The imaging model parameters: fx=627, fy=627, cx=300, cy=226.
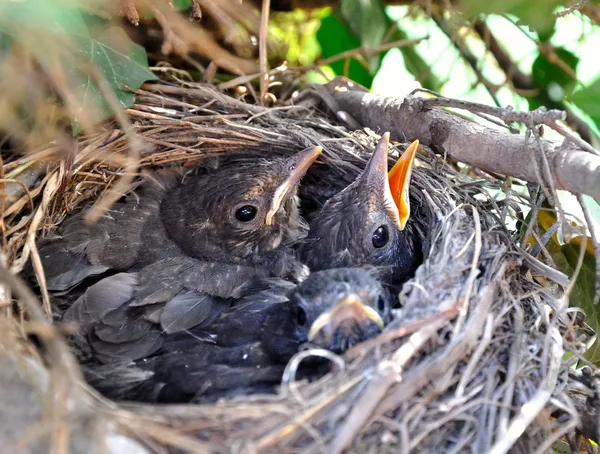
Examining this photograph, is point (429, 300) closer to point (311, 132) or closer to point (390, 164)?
point (390, 164)

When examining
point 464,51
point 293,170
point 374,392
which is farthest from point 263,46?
point 374,392

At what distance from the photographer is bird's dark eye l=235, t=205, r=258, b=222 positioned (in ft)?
6.77

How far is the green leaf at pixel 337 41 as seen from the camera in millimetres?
2318

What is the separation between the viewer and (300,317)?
1583mm

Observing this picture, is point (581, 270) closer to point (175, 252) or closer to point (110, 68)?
point (175, 252)

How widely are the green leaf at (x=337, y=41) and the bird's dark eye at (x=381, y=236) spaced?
2.39 feet

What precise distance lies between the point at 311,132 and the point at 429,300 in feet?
3.17

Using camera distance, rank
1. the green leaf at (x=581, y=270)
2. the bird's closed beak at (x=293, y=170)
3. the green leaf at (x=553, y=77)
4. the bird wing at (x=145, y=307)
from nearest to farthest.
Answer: the bird wing at (x=145, y=307)
the green leaf at (x=581, y=270)
the bird's closed beak at (x=293, y=170)
the green leaf at (x=553, y=77)

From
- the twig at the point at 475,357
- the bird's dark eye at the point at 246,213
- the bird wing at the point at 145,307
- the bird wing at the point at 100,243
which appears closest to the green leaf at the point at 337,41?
the bird's dark eye at the point at 246,213

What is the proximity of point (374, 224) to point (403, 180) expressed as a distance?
0.18m

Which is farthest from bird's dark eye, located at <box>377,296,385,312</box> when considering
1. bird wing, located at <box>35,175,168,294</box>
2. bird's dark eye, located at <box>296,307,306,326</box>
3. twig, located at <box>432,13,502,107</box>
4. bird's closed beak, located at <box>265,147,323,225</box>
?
twig, located at <box>432,13,502,107</box>

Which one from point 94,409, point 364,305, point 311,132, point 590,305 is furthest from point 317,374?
point 311,132


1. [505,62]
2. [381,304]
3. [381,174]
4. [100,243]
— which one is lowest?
[381,304]

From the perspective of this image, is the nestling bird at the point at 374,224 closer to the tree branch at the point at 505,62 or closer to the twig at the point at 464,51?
the twig at the point at 464,51
